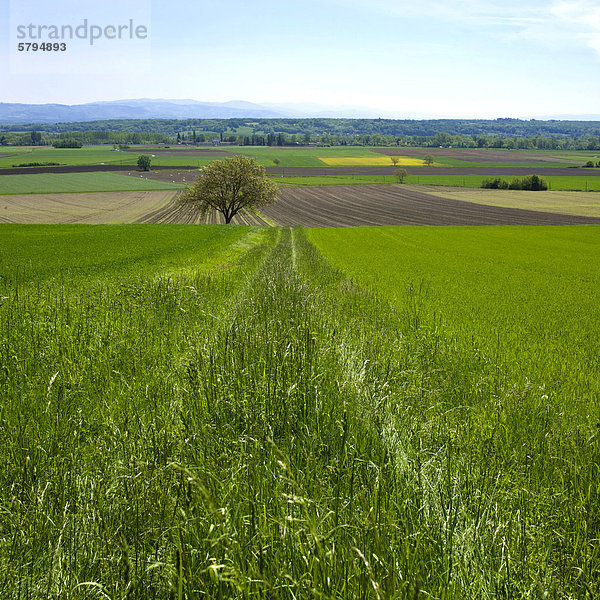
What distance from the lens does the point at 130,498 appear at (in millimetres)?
3512

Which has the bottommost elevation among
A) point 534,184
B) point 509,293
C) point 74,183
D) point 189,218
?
point 509,293

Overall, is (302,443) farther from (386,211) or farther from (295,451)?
(386,211)

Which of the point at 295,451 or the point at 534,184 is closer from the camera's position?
the point at 295,451

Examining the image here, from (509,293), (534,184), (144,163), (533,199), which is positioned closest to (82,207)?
(144,163)

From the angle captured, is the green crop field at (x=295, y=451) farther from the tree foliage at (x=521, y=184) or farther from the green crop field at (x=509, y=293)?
the tree foliage at (x=521, y=184)

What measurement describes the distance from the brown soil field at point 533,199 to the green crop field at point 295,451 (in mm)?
78081

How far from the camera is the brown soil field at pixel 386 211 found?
70844mm

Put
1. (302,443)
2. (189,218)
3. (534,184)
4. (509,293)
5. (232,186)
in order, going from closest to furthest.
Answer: (302,443) → (509,293) → (232,186) → (189,218) → (534,184)

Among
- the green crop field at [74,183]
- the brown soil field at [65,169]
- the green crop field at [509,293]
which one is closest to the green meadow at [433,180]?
the green crop field at [74,183]

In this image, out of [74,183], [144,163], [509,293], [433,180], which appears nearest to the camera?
[509,293]

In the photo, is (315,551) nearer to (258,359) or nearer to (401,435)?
(401,435)

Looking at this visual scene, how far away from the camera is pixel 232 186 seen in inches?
2514

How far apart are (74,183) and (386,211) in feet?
265

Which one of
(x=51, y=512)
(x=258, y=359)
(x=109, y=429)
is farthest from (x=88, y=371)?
(x=51, y=512)
